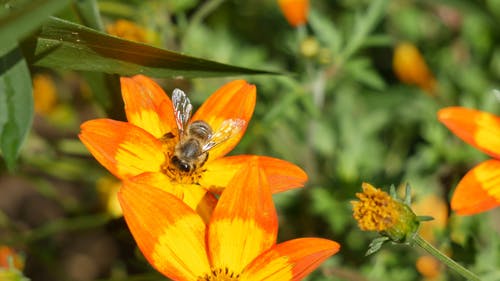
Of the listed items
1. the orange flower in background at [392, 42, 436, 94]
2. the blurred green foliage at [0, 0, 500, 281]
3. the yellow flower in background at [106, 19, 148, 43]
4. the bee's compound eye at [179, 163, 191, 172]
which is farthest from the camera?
the orange flower in background at [392, 42, 436, 94]

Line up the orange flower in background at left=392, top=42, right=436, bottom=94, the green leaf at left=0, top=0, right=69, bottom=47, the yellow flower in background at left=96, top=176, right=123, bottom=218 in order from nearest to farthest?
the green leaf at left=0, top=0, right=69, bottom=47 < the yellow flower in background at left=96, top=176, right=123, bottom=218 < the orange flower in background at left=392, top=42, right=436, bottom=94

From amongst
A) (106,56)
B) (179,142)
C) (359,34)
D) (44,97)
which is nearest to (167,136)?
(179,142)

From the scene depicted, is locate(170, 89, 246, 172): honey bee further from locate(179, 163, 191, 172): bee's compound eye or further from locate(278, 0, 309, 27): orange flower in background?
locate(278, 0, 309, 27): orange flower in background

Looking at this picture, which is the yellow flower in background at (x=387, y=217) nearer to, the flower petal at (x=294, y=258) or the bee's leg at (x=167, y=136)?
the flower petal at (x=294, y=258)

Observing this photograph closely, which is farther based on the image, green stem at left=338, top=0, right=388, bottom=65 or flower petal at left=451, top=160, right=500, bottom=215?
green stem at left=338, top=0, right=388, bottom=65

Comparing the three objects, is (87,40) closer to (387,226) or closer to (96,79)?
(96,79)

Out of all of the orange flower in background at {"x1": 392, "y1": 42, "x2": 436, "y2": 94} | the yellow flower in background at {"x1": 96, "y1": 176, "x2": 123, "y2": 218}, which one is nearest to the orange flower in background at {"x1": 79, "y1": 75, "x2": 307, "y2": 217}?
the yellow flower in background at {"x1": 96, "y1": 176, "x2": 123, "y2": 218}

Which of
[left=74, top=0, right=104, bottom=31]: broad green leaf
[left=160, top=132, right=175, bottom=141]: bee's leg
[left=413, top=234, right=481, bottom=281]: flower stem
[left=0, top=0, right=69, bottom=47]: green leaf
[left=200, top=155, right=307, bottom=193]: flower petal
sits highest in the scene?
[left=0, top=0, right=69, bottom=47]: green leaf
